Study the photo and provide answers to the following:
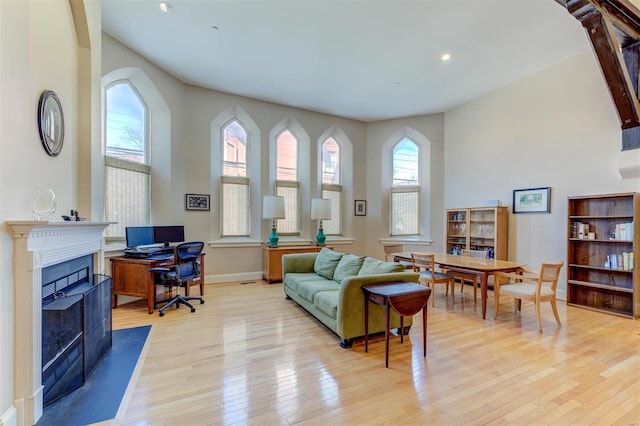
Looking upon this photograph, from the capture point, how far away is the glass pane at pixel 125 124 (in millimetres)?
4309

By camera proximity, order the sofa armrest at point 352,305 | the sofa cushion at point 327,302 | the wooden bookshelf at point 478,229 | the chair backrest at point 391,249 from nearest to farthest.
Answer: the sofa armrest at point 352,305
the sofa cushion at point 327,302
the wooden bookshelf at point 478,229
the chair backrest at point 391,249

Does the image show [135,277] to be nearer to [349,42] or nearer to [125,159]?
[125,159]

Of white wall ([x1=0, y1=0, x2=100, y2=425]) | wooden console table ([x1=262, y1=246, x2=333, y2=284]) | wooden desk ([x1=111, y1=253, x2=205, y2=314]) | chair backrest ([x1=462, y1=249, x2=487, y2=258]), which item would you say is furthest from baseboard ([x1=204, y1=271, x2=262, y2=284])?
chair backrest ([x1=462, y1=249, x2=487, y2=258])

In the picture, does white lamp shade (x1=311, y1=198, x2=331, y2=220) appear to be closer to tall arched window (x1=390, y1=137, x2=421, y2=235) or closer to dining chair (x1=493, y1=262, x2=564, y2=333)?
tall arched window (x1=390, y1=137, x2=421, y2=235)

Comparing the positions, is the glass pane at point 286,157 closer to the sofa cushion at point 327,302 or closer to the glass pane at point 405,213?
the glass pane at point 405,213

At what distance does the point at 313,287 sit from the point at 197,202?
3.03m

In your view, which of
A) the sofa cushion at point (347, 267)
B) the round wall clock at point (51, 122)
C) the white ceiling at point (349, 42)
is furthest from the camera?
the sofa cushion at point (347, 267)

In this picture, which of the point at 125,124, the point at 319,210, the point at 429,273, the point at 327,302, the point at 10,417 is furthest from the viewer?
the point at 319,210

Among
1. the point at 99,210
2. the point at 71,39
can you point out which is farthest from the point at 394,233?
the point at 71,39

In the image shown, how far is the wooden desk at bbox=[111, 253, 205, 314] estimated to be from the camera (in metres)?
3.75

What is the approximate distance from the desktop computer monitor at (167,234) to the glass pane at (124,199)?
46 centimetres

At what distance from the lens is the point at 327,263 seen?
4.03 meters

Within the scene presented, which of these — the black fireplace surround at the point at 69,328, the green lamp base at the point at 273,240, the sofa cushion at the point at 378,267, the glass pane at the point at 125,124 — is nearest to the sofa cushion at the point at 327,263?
the sofa cushion at the point at 378,267

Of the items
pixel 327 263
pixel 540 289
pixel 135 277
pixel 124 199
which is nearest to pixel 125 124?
pixel 124 199
